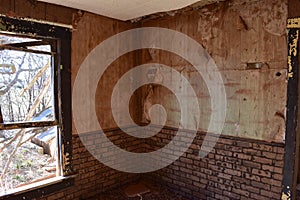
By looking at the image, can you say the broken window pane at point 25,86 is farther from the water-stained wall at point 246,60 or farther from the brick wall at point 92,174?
Result: the water-stained wall at point 246,60

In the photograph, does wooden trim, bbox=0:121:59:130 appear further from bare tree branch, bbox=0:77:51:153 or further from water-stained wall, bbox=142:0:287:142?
water-stained wall, bbox=142:0:287:142

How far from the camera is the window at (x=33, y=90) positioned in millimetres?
2568

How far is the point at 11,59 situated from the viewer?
2.67 metres

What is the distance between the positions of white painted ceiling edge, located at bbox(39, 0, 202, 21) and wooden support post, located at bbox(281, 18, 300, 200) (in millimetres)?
1080

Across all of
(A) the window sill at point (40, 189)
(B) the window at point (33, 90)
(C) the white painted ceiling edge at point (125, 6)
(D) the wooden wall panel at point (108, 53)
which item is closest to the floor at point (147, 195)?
(A) the window sill at point (40, 189)

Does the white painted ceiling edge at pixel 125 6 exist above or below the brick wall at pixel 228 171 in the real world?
above

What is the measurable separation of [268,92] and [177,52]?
52.7 inches

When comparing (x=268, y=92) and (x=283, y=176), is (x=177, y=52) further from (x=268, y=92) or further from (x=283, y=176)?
(x=283, y=176)

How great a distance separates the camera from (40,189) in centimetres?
268

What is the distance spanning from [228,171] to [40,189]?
2183mm

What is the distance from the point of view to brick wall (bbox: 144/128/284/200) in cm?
252

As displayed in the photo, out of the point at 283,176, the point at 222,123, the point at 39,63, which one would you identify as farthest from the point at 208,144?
the point at 39,63

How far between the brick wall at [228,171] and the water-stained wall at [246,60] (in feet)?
0.50

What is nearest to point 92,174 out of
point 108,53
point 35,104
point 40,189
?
point 40,189
